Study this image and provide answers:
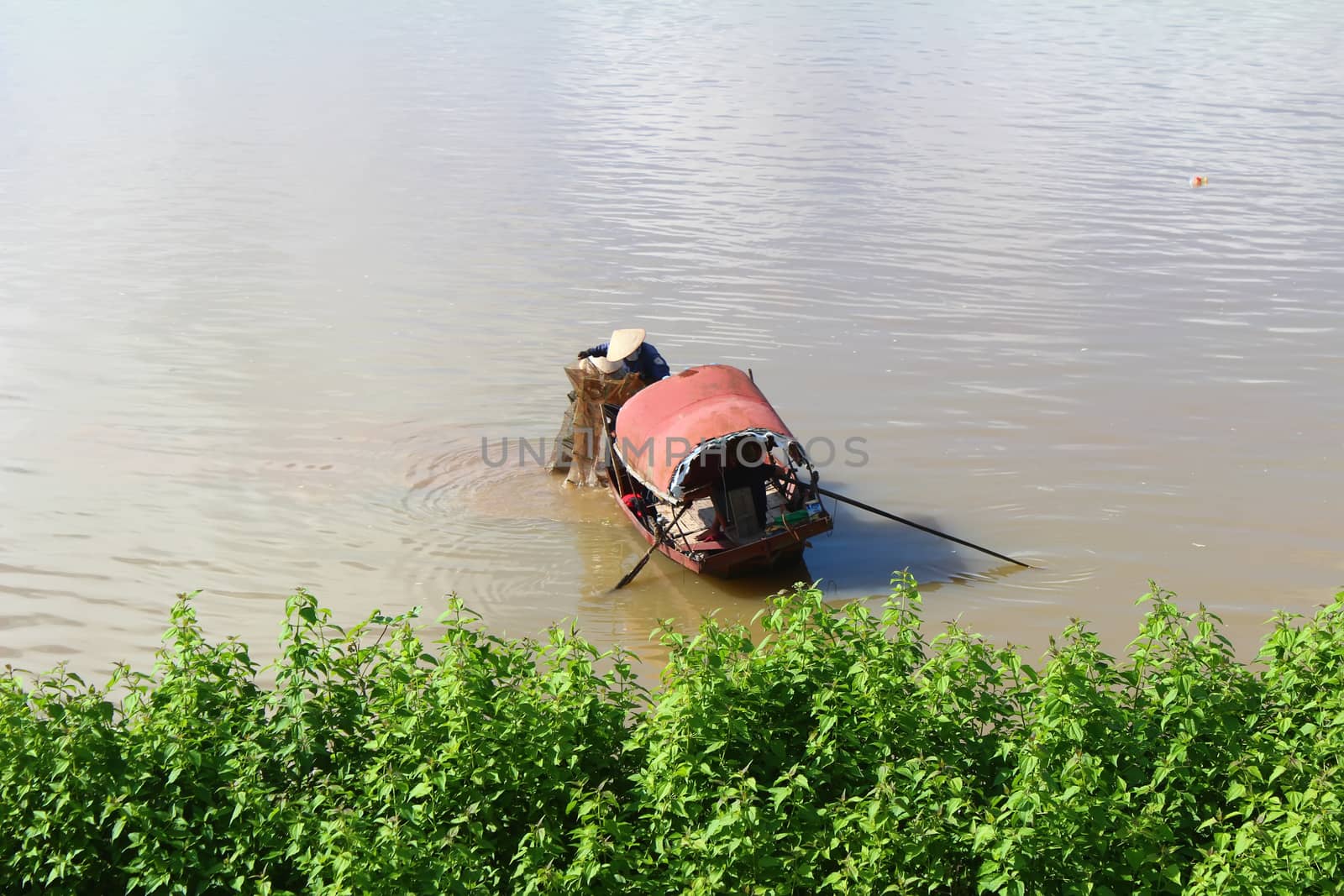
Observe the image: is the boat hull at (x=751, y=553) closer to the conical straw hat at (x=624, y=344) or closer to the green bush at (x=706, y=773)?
the conical straw hat at (x=624, y=344)

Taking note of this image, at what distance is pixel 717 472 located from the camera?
10.1m

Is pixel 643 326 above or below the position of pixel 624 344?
above

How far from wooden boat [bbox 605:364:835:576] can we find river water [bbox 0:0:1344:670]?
45cm

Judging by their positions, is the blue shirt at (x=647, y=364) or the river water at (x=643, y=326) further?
the blue shirt at (x=647, y=364)

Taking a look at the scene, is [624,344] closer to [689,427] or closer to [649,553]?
[689,427]

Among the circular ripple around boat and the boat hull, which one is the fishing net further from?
the boat hull

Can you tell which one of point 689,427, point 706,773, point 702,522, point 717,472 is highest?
point 689,427

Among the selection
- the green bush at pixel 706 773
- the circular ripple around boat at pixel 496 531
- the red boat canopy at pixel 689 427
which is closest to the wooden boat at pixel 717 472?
the red boat canopy at pixel 689 427

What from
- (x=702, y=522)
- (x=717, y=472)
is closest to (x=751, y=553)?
(x=717, y=472)

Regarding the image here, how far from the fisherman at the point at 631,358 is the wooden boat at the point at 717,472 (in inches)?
27.1

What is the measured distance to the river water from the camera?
10375mm

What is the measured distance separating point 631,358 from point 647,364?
0.71ft

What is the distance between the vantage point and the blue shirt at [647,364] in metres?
11.4

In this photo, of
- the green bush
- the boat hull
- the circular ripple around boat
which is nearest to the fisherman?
the circular ripple around boat
